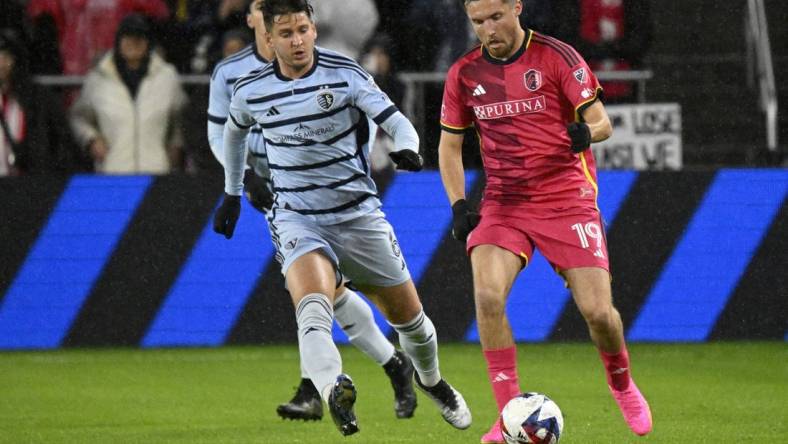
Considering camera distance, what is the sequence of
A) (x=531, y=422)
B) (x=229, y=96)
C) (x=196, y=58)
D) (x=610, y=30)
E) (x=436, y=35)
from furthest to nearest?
(x=610, y=30)
(x=436, y=35)
(x=196, y=58)
(x=229, y=96)
(x=531, y=422)

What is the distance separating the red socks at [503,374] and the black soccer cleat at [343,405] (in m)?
0.88

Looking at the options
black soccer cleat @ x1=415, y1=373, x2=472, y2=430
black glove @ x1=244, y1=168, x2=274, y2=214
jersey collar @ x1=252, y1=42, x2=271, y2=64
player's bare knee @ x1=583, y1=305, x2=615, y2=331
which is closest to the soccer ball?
player's bare knee @ x1=583, y1=305, x2=615, y2=331

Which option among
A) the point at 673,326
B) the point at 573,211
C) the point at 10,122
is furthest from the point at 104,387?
the point at 673,326

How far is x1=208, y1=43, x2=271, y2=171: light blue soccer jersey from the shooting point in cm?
846

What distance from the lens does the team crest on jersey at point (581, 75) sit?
23.3ft

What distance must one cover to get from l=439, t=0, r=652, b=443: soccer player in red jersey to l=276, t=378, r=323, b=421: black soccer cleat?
1124mm

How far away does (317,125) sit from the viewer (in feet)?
24.1

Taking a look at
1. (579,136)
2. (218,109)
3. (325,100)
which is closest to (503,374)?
(579,136)

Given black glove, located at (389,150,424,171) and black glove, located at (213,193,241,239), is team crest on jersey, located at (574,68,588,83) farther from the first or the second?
black glove, located at (213,193,241,239)

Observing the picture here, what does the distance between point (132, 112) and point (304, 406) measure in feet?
13.8

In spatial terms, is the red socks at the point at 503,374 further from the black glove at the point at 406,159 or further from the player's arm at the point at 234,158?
the player's arm at the point at 234,158

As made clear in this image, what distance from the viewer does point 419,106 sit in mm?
12242

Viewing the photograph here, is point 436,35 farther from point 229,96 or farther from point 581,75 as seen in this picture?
point 581,75

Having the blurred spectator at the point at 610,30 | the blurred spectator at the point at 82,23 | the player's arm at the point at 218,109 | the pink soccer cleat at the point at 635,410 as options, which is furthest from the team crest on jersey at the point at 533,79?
the blurred spectator at the point at 610,30
